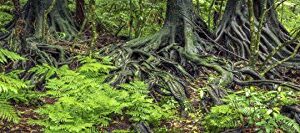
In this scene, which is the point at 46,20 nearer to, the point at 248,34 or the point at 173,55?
the point at 173,55

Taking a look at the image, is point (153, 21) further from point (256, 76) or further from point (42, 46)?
point (256, 76)

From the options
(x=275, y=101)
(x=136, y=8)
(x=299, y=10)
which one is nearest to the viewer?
(x=275, y=101)

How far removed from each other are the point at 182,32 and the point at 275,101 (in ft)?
14.7

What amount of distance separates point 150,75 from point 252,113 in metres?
2.81

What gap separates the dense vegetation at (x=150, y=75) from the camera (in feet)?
16.0

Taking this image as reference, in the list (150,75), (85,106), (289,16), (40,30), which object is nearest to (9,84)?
(85,106)

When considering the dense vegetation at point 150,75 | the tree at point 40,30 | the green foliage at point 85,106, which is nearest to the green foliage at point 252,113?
the dense vegetation at point 150,75

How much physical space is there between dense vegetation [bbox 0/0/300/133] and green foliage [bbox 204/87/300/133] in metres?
0.01

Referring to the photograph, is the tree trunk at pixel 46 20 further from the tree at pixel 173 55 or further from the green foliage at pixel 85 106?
the green foliage at pixel 85 106

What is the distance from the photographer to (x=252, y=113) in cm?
479

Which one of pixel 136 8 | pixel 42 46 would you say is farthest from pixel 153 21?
pixel 42 46

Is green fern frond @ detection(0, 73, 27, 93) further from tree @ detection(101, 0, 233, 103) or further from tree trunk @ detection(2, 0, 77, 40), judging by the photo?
tree trunk @ detection(2, 0, 77, 40)

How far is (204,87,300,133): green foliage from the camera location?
4645mm

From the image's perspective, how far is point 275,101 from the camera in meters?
5.12
